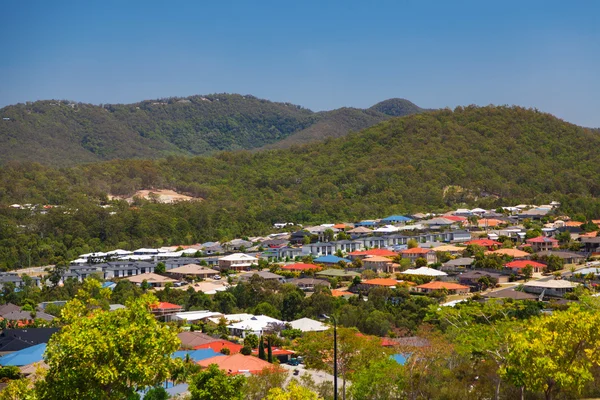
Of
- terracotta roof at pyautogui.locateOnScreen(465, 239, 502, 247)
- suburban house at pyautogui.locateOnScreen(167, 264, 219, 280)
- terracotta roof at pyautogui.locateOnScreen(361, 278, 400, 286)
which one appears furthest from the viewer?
terracotta roof at pyautogui.locateOnScreen(465, 239, 502, 247)

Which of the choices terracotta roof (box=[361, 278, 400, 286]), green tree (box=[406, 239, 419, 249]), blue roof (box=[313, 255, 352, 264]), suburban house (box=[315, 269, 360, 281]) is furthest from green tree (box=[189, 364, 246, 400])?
green tree (box=[406, 239, 419, 249])

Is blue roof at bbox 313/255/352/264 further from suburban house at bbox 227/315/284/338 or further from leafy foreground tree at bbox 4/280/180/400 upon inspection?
leafy foreground tree at bbox 4/280/180/400

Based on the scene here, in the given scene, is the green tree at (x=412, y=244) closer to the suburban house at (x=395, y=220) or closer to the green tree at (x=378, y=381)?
the suburban house at (x=395, y=220)

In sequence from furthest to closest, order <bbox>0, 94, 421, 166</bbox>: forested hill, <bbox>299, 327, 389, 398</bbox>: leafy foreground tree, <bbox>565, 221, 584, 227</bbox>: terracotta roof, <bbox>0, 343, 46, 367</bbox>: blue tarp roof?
<bbox>0, 94, 421, 166</bbox>: forested hill
<bbox>565, 221, 584, 227</bbox>: terracotta roof
<bbox>0, 343, 46, 367</bbox>: blue tarp roof
<bbox>299, 327, 389, 398</bbox>: leafy foreground tree

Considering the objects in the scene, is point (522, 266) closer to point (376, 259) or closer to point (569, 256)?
point (569, 256)

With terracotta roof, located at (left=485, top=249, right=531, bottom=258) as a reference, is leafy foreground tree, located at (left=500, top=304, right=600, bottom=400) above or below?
above

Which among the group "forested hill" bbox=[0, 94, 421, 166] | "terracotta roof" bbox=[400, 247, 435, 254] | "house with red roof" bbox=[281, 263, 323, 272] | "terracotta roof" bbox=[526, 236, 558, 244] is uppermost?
"forested hill" bbox=[0, 94, 421, 166]

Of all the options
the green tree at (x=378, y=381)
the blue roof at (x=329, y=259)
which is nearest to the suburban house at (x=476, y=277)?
the blue roof at (x=329, y=259)

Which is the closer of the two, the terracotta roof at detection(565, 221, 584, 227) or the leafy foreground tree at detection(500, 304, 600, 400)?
the leafy foreground tree at detection(500, 304, 600, 400)
